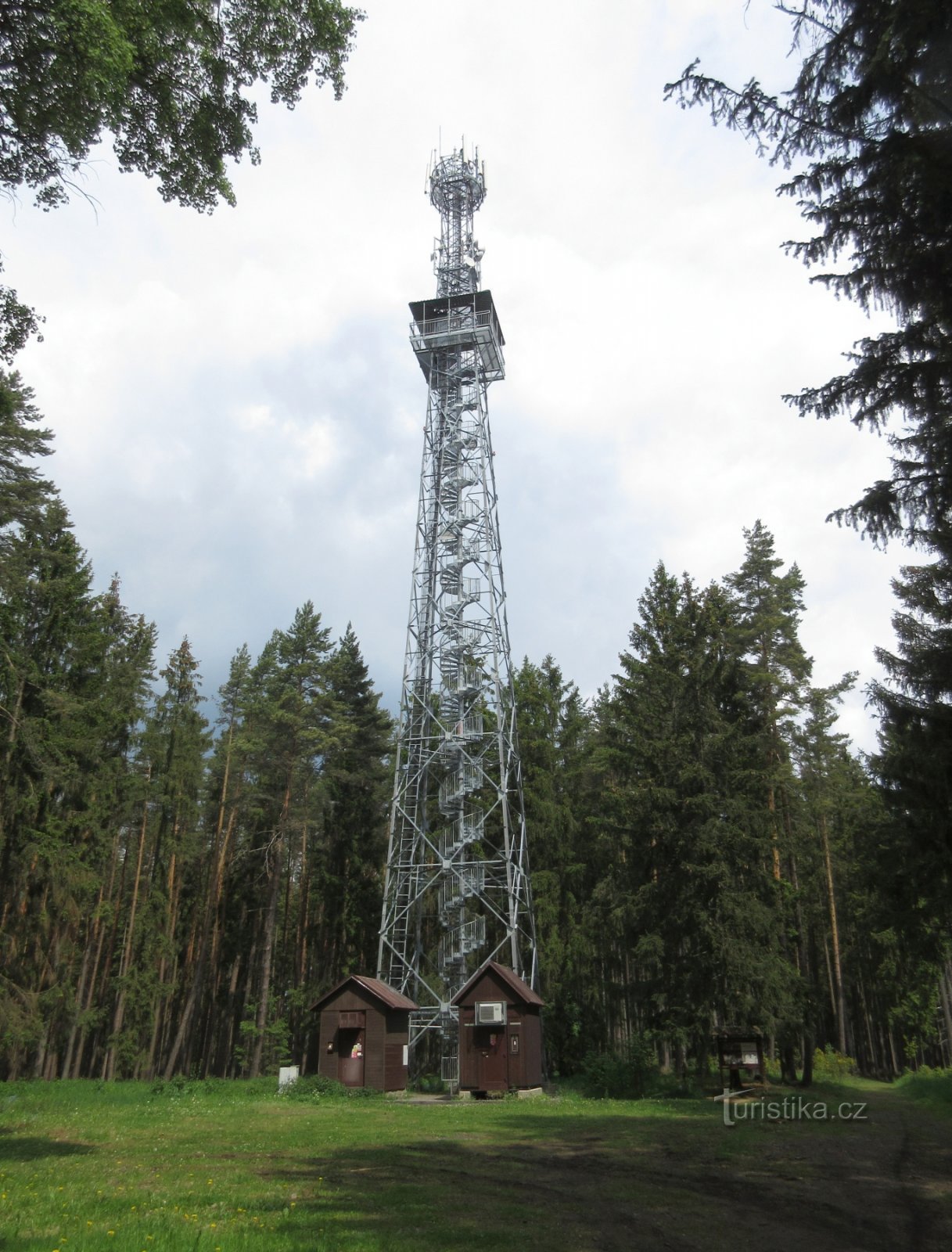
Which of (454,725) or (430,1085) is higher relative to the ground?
(454,725)

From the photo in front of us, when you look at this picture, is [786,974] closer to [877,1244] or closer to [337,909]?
[877,1244]

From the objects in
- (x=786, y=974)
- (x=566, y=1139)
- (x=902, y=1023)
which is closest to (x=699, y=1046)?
(x=786, y=974)

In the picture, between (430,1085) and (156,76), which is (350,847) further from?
(156,76)

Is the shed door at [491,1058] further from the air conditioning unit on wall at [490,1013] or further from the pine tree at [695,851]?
the pine tree at [695,851]

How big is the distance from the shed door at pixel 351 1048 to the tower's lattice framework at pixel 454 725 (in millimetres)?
2411

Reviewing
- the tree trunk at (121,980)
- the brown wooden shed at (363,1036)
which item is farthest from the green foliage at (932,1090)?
the tree trunk at (121,980)

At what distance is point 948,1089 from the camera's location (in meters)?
20.2

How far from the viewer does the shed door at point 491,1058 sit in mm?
22266

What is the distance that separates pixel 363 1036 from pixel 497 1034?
12.1ft

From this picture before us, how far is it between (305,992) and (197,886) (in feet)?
26.2

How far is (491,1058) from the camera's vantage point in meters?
22.5

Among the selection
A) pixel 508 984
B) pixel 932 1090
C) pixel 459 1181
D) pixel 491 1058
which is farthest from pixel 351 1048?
pixel 459 1181

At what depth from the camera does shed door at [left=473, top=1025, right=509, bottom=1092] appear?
22266 mm

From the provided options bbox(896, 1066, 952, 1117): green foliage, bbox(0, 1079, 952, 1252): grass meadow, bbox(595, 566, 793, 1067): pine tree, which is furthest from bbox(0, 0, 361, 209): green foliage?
bbox(896, 1066, 952, 1117): green foliage
